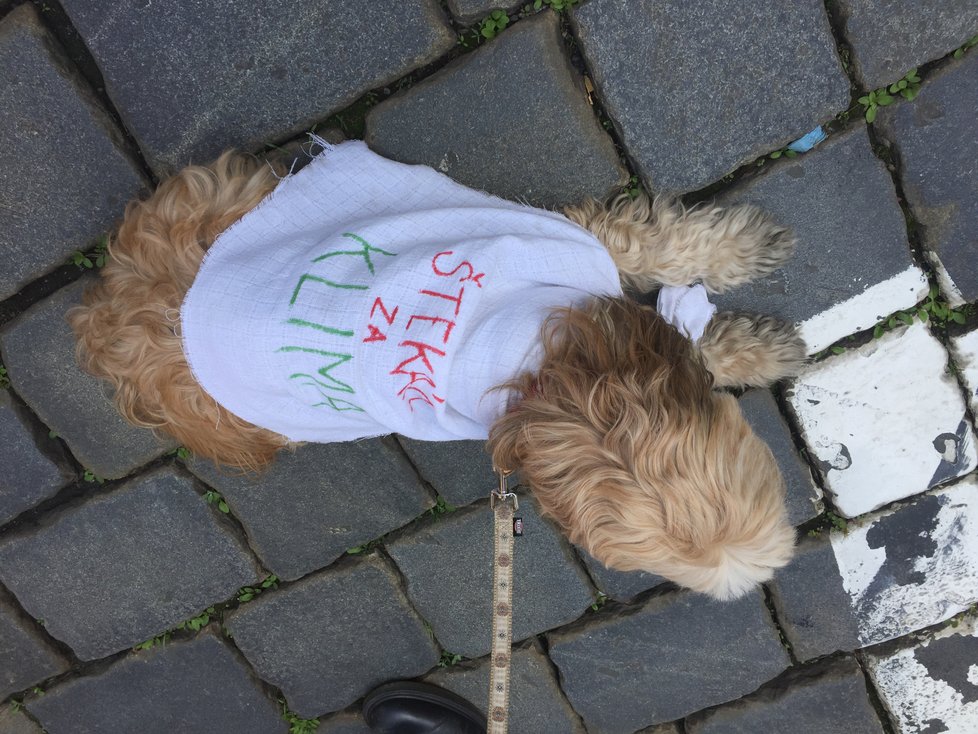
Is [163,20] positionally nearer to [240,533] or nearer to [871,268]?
[240,533]

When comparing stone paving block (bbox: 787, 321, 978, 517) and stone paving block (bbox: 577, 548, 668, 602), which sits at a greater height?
stone paving block (bbox: 787, 321, 978, 517)

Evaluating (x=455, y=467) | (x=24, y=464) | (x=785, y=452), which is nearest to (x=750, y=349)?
(x=785, y=452)

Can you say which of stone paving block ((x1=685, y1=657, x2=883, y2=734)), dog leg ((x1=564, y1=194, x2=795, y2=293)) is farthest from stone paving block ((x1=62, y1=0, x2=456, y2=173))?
stone paving block ((x1=685, y1=657, x2=883, y2=734))

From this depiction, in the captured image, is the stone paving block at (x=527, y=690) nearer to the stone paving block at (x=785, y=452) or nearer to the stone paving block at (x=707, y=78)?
the stone paving block at (x=785, y=452)

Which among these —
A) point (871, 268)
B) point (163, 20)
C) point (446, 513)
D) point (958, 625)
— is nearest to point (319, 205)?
point (163, 20)

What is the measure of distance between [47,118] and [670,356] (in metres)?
2.17

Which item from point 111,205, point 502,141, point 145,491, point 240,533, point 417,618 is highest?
point 111,205

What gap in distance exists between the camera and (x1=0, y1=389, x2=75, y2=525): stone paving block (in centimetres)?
260

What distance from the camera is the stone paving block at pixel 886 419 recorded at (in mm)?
2455

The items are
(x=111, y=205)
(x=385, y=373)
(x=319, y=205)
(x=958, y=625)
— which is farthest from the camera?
(x=958, y=625)

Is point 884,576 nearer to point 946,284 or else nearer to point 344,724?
point 946,284

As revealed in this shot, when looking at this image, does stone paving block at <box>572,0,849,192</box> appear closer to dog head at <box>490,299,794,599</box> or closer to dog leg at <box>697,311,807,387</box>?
dog leg at <box>697,311,807,387</box>

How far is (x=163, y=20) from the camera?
2.30 meters

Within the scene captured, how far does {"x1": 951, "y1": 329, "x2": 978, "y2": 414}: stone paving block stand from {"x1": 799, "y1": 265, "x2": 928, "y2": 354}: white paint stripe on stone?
8.2 inches
